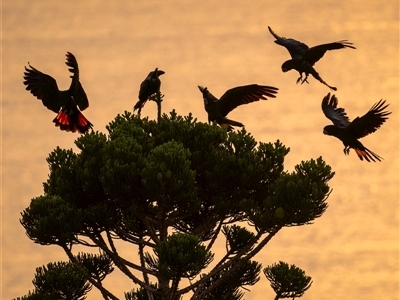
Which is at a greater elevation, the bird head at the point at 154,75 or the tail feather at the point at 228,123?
the bird head at the point at 154,75

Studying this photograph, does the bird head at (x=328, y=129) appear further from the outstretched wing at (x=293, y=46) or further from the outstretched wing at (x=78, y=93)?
the outstretched wing at (x=78, y=93)

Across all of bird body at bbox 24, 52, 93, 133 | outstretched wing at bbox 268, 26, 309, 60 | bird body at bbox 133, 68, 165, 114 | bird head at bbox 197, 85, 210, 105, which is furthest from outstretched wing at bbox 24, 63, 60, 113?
outstretched wing at bbox 268, 26, 309, 60

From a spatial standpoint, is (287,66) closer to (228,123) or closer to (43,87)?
(228,123)

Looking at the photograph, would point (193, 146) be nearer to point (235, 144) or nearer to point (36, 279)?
point (235, 144)

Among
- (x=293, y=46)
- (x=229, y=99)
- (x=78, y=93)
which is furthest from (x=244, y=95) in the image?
(x=78, y=93)

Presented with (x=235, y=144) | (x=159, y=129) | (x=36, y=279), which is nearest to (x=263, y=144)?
(x=235, y=144)

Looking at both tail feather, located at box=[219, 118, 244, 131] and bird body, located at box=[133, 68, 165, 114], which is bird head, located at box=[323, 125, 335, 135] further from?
bird body, located at box=[133, 68, 165, 114]

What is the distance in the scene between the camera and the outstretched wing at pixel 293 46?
76.0ft

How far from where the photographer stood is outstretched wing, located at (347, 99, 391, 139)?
22.6 m

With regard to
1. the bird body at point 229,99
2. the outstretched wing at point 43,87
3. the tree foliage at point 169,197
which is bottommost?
the tree foliage at point 169,197

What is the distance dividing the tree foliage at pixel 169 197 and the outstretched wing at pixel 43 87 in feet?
3.93

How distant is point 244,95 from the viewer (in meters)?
24.6

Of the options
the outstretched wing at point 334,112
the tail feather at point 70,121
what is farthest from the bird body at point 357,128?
the tail feather at point 70,121

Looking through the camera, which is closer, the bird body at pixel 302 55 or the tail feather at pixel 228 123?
the bird body at pixel 302 55
